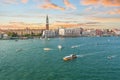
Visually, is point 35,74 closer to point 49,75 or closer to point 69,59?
point 49,75

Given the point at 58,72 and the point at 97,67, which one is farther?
the point at 97,67

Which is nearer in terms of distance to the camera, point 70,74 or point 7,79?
point 7,79

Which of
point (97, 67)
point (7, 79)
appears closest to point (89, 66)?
point (97, 67)

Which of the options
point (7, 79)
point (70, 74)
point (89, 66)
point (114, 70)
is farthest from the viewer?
point (89, 66)

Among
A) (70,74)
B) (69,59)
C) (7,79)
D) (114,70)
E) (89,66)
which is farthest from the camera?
(69,59)

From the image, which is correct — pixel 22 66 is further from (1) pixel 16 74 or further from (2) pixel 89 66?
(2) pixel 89 66

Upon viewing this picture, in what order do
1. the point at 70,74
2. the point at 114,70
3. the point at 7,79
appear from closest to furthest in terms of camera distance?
1. the point at 7,79
2. the point at 70,74
3. the point at 114,70

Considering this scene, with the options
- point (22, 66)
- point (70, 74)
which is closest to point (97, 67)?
point (70, 74)

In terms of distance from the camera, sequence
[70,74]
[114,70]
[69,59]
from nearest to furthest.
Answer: [70,74] → [114,70] → [69,59]
